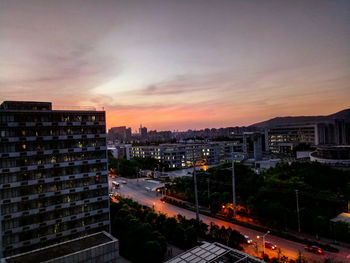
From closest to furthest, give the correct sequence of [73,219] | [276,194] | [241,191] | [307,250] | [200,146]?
1. [307,250]
2. [73,219]
3. [276,194]
4. [241,191]
5. [200,146]

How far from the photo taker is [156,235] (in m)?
25.5

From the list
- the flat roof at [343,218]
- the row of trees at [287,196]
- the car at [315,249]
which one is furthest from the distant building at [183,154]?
the car at [315,249]

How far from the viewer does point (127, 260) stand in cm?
2612

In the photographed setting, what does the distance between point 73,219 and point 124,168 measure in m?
50.9

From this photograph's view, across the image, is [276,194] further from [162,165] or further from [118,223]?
[162,165]

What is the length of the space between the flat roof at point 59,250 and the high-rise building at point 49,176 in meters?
11.8

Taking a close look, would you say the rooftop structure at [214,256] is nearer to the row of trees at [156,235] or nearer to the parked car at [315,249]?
the row of trees at [156,235]

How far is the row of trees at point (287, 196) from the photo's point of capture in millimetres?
29703

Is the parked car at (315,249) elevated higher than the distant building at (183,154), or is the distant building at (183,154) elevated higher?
the distant building at (183,154)

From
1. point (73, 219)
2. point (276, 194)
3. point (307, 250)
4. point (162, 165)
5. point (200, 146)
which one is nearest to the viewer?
point (307, 250)

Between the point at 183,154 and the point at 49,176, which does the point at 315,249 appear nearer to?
the point at 49,176

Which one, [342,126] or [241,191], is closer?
[241,191]

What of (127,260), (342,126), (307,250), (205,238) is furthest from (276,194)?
(342,126)

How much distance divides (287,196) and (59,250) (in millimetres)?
30240
